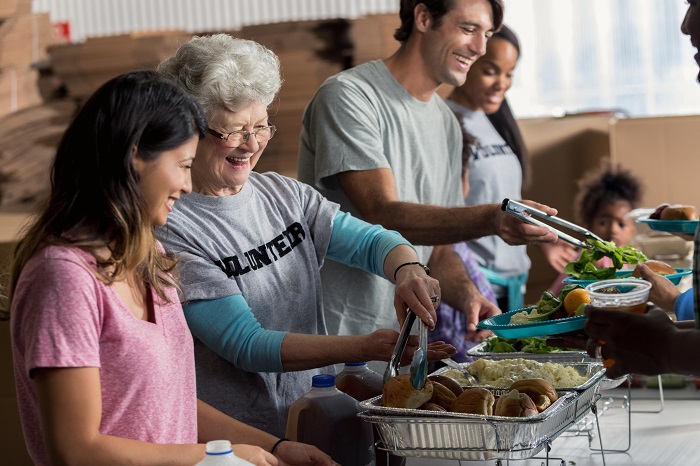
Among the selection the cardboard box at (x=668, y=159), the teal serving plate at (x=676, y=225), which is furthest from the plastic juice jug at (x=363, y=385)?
the cardboard box at (x=668, y=159)

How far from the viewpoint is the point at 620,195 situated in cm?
378

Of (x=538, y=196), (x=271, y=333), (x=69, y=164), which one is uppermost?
(x=69, y=164)

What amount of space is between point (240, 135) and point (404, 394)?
56 centimetres

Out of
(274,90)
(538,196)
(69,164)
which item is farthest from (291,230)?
(538,196)

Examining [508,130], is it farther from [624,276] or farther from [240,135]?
[240,135]

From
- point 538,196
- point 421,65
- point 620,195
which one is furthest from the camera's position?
point 538,196

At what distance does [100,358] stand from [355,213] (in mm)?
1134

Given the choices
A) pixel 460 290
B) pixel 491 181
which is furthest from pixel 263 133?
pixel 491 181

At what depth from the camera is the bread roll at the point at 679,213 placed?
2217mm

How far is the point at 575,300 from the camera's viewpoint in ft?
5.83

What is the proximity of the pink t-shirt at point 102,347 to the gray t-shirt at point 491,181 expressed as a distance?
1.86 m

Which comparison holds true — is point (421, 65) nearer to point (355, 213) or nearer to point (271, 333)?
point (355, 213)

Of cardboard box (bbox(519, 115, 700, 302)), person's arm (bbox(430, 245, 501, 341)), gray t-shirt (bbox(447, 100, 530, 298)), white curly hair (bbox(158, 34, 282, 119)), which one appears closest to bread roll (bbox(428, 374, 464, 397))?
white curly hair (bbox(158, 34, 282, 119))

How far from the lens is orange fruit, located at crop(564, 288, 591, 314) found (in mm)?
1766
